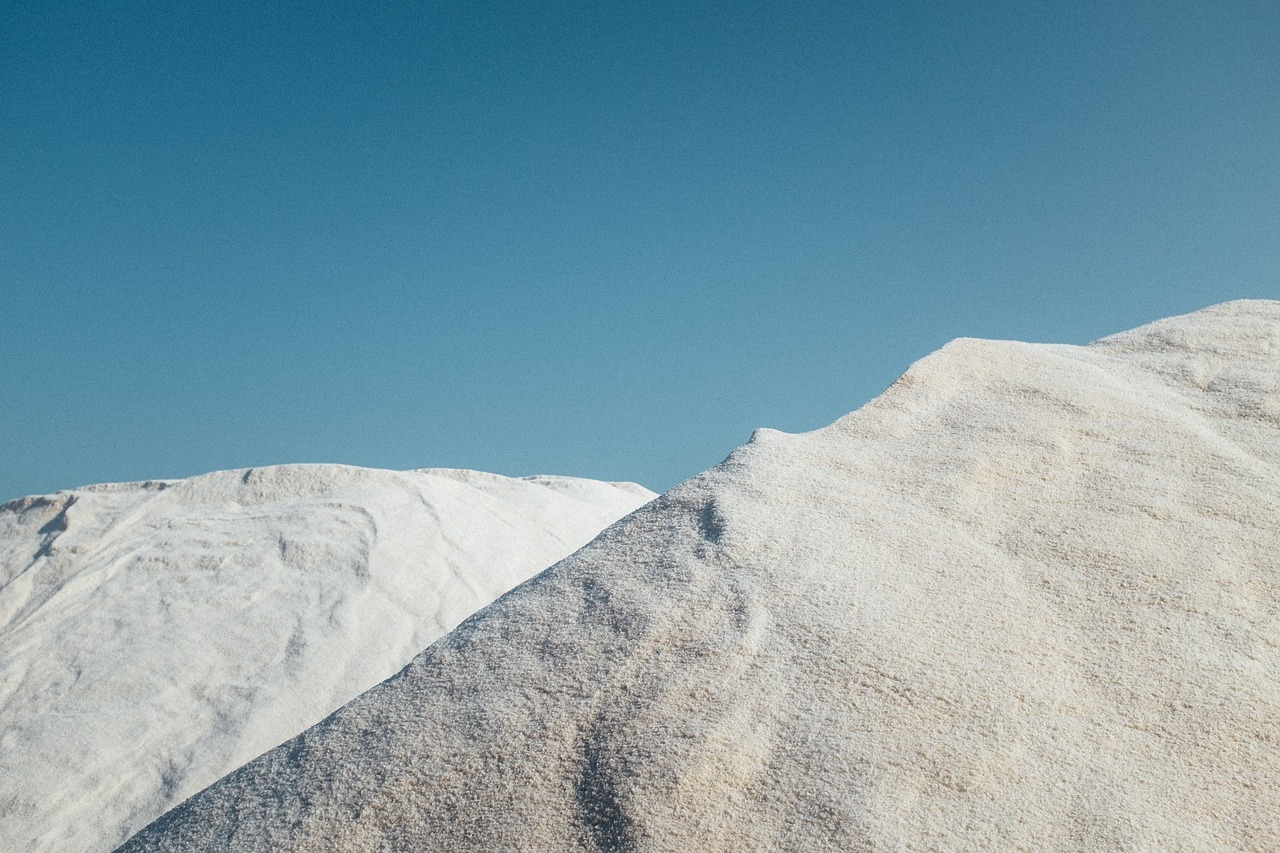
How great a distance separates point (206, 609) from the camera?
4.86 m

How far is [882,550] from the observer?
2.26 meters

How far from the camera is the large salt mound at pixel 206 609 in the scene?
12.9ft

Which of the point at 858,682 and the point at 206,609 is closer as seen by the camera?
the point at 858,682

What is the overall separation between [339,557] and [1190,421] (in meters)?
4.17

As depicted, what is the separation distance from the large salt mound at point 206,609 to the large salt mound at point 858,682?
2.19 meters

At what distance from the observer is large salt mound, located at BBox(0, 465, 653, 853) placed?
3924 millimetres

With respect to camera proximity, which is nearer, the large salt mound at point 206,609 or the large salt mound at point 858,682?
the large salt mound at point 858,682

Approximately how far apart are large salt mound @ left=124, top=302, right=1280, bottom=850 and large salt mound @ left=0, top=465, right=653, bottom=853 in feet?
7.19

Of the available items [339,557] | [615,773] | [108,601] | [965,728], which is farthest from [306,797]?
[108,601]

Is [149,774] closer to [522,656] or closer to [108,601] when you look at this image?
[108,601]

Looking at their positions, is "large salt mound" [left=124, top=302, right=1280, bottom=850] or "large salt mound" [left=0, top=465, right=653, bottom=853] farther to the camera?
"large salt mound" [left=0, top=465, right=653, bottom=853]

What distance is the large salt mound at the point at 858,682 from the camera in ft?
5.42

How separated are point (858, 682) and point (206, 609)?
4.06m

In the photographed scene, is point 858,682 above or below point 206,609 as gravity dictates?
below
